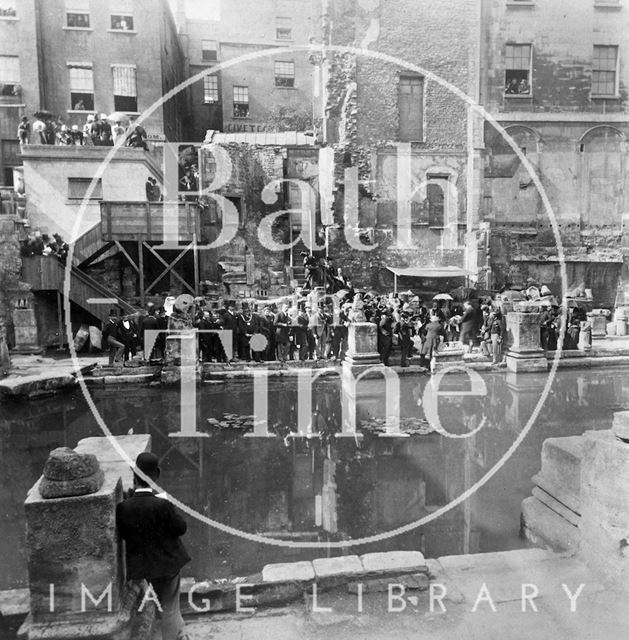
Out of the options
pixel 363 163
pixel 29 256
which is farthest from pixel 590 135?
pixel 29 256

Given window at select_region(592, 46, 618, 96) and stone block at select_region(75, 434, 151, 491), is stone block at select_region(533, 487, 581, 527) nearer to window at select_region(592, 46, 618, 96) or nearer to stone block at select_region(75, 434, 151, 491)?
stone block at select_region(75, 434, 151, 491)

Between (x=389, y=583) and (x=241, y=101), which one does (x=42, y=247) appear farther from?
(x=241, y=101)

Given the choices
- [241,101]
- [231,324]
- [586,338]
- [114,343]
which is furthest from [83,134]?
[586,338]

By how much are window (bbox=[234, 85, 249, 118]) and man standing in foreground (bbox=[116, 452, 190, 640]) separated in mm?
35055

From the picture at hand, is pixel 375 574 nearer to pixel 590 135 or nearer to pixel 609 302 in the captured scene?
pixel 609 302

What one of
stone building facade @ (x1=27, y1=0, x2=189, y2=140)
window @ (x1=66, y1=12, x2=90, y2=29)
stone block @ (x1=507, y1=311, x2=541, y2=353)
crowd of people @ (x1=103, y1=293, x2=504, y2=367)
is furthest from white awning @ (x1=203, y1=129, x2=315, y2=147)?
stone block @ (x1=507, y1=311, x2=541, y2=353)

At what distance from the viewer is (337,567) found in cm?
472

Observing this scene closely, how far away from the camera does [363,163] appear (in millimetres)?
25812

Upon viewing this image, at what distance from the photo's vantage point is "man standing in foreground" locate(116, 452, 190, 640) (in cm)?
379

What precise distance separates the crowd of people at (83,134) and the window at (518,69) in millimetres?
16302

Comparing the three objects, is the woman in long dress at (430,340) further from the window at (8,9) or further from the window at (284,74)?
the window at (284,74)

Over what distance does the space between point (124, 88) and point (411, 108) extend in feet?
44.8

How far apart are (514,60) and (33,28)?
21772 mm

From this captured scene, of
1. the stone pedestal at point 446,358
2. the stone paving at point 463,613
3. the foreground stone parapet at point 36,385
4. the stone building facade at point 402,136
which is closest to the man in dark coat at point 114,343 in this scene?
the foreground stone parapet at point 36,385
